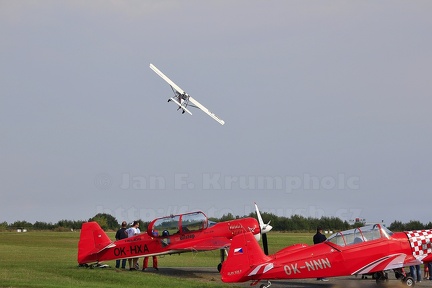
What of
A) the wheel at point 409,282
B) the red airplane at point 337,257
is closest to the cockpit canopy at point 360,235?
the red airplane at point 337,257

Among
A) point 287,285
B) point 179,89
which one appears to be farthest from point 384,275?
point 179,89

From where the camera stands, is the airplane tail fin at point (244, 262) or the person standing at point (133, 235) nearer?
the airplane tail fin at point (244, 262)

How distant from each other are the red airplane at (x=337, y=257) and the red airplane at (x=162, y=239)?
20.8ft

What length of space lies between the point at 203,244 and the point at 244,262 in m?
7.16

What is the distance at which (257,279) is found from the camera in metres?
17.8

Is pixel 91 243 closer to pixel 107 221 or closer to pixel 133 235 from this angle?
pixel 133 235

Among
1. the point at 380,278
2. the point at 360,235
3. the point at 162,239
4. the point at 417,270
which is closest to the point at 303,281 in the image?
the point at 380,278

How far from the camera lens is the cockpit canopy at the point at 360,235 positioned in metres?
18.7

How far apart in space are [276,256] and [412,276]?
4.25 m

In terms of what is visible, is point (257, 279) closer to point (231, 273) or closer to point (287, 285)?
point (231, 273)

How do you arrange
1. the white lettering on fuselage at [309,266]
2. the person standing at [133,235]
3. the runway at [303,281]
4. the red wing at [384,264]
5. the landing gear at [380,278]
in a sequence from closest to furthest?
the white lettering on fuselage at [309,266] → the red wing at [384,264] → the landing gear at [380,278] → the runway at [303,281] → the person standing at [133,235]

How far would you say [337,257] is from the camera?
18.3 m

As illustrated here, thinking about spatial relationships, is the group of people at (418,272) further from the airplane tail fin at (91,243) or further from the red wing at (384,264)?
the airplane tail fin at (91,243)

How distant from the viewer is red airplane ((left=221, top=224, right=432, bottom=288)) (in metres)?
17.7
